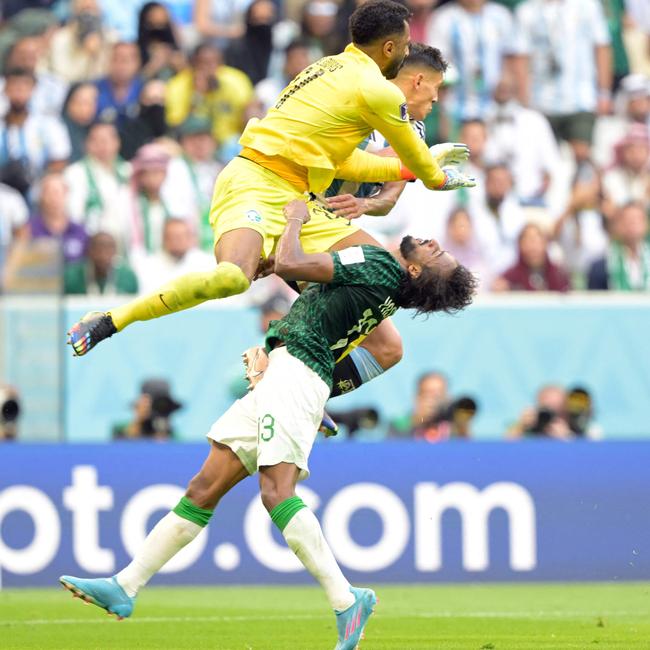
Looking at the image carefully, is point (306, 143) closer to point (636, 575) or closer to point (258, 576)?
point (258, 576)

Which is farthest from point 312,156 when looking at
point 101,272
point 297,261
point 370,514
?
point 101,272

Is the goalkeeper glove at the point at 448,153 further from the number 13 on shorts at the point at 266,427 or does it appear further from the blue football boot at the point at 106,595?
the blue football boot at the point at 106,595

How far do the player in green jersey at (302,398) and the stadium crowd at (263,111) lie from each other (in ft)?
23.5

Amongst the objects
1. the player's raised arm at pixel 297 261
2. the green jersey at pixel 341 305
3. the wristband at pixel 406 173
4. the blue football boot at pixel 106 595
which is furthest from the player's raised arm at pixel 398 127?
the blue football boot at pixel 106 595

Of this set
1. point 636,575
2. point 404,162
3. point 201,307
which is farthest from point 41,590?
point 404,162

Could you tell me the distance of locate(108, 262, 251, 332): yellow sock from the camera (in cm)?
824

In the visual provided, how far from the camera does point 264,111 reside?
17516 mm

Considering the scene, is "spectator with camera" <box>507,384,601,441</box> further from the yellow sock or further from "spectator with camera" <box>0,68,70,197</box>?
the yellow sock

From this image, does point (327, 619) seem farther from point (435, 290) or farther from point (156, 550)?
point (435, 290)

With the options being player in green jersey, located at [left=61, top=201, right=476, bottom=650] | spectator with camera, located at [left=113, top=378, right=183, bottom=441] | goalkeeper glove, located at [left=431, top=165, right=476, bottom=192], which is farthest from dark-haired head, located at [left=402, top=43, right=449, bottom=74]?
spectator with camera, located at [left=113, top=378, right=183, bottom=441]

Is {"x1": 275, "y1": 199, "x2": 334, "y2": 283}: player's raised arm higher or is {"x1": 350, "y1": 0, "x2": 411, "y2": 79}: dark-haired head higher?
{"x1": 350, "y1": 0, "x2": 411, "y2": 79}: dark-haired head

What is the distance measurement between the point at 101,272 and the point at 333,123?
725 centimetres

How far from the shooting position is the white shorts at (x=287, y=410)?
8117 mm

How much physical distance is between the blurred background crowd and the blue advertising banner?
180cm
